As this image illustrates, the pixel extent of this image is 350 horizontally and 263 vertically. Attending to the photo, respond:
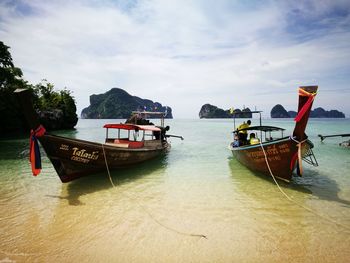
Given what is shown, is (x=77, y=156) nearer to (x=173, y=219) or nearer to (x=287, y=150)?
(x=173, y=219)

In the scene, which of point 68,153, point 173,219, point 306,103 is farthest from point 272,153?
point 68,153

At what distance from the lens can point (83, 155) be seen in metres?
8.62

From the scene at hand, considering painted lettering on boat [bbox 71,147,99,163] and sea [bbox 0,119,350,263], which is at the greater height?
painted lettering on boat [bbox 71,147,99,163]

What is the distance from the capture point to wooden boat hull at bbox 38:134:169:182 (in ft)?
26.2

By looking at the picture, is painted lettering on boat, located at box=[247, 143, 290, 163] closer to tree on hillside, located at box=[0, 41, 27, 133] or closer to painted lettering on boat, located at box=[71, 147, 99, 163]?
painted lettering on boat, located at box=[71, 147, 99, 163]

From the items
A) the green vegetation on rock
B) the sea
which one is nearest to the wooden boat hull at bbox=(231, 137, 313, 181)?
the sea

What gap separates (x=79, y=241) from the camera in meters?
4.85

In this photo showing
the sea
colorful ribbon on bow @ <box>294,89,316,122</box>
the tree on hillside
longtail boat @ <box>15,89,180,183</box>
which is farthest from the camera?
the tree on hillside

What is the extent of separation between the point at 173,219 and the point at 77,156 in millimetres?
4826

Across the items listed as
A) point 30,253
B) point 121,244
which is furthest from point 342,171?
point 30,253

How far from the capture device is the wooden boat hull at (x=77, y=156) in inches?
314

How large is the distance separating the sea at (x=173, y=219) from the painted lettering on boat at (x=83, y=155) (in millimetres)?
1157

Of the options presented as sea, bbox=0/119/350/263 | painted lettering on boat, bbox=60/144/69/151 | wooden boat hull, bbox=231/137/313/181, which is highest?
painted lettering on boat, bbox=60/144/69/151

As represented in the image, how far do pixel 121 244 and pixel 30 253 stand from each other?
1836 mm
